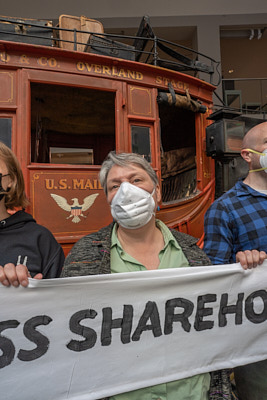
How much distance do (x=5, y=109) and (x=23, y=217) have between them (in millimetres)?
2621

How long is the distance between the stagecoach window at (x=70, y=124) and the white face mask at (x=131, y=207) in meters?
3.84

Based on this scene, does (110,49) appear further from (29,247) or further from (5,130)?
(29,247)

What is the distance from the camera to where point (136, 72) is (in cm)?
422

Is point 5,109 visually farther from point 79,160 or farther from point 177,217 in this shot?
point 79,160

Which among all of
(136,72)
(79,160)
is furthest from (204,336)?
(79,160)

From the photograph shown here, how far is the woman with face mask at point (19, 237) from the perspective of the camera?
143 centimetres

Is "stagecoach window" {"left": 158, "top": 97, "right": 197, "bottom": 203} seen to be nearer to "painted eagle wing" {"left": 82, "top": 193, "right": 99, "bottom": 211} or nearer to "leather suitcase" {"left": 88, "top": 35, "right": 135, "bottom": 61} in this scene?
"leather suitcase" {"left": 88, "top": 35, "right": 135, "bottom": 61}

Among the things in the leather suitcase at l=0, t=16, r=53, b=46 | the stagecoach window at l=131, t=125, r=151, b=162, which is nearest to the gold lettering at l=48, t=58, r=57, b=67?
the leather suitcase at l=0, t=16, r=53, b=46

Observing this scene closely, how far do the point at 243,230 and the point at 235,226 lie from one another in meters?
0.05

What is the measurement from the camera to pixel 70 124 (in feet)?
22.1

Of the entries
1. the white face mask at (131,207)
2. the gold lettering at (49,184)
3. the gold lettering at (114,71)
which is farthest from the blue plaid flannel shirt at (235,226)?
the gold lettering at (114,71)

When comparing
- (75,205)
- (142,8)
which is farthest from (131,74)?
(142,8)

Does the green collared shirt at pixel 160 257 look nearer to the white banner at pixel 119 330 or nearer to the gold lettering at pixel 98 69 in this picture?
the white banner at pixel 119 330

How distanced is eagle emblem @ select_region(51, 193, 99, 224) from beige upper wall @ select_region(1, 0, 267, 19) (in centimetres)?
858
